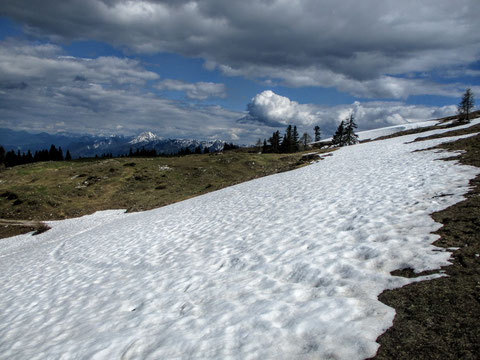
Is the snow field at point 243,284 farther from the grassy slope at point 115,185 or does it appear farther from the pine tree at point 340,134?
the pine tree at point 340,134

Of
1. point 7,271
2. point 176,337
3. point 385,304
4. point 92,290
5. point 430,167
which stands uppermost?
point 430,167

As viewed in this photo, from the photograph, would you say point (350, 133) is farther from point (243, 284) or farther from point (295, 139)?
point (243, 284)

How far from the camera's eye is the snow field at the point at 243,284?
518 centimetres

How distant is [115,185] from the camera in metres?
53.5

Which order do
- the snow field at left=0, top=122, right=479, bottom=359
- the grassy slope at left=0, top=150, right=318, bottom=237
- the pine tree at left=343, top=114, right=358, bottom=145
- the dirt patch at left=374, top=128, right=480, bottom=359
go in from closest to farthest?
the dirt patch at left=374, top=128, right=480, bottom=359 < the snow field at left=0, top=122, right=479, bottom=359 < the grassy slope at left=0, top=150, right=318, bottom=237 < the pine tree at left=343, top=114, right=358, bottom=145

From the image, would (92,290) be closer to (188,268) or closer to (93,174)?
(188,268)

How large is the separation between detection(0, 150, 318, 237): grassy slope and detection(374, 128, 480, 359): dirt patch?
109 feet

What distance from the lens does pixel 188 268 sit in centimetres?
985

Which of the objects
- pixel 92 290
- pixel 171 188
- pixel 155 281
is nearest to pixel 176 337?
pixel 155 281

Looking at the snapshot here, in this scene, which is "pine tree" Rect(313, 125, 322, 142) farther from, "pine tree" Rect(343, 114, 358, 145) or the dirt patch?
the dirt patch

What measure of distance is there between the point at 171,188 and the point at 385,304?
1895 inches

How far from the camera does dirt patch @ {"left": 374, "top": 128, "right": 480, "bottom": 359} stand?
13.5 ft

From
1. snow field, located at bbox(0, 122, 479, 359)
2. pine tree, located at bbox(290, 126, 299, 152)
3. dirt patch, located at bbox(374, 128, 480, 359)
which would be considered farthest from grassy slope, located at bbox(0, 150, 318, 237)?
pine tree, located at bbox(290, 126, 299, 152)

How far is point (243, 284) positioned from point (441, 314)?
455 centimetres
